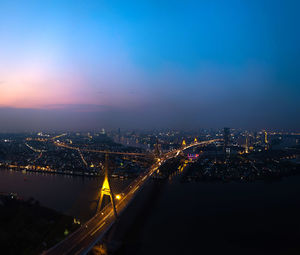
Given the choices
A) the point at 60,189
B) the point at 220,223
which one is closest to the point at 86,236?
the point at 220,223

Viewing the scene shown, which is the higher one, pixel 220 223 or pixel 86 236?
pixel 86 236

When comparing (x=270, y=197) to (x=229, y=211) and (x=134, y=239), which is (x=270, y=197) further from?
(x=134, y=239)

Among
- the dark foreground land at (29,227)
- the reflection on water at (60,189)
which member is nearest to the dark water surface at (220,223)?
the dark foreground land at (29,227)

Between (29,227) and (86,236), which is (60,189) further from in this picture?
(86,236)

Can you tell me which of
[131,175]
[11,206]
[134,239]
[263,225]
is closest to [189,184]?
[131,175]

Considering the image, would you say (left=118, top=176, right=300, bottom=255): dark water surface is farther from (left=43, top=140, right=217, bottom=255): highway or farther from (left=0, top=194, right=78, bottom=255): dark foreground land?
(left=0, top=194, right=78, bottom=255): dark foreground land

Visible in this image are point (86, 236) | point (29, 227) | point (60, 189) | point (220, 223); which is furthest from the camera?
point (60, 189)

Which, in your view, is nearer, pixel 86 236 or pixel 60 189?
pixel 86 236
